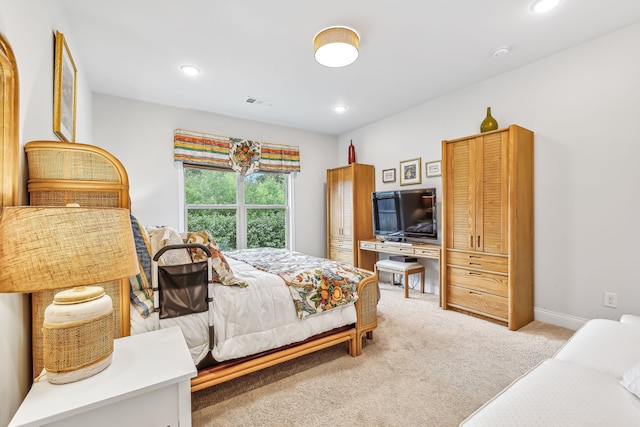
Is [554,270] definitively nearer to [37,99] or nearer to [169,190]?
[37,99]

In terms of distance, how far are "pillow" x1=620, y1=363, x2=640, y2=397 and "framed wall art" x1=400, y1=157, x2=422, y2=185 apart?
329 cm

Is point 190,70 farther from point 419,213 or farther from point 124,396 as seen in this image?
point 419,213

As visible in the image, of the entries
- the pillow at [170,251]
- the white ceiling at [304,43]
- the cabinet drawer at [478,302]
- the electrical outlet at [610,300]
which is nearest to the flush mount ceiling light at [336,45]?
the white ceiling at [304,43]

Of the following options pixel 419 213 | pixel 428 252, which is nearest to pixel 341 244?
pixel 419 213

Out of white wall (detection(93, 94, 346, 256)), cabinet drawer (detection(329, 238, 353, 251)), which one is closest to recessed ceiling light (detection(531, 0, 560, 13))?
cabinet drawer (detection(329, 238, 353, 251))

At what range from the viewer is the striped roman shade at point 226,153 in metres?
3.96

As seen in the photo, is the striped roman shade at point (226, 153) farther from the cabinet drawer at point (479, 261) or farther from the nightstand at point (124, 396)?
the nightstand at point (124, 396)

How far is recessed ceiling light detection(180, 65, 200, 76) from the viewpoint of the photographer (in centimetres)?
294

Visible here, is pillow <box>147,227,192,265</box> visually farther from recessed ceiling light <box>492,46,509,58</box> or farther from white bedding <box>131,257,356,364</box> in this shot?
recessed ceiling light <box>492,46,509,58</box>

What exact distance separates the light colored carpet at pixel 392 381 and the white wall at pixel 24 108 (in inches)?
34.9

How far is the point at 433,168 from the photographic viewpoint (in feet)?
13.0

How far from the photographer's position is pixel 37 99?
146 cm

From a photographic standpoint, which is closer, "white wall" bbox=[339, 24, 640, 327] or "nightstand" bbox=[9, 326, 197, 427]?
"nightstand" bbox=[9, 326, 197, 427]

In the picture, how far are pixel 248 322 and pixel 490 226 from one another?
8.49 feet
